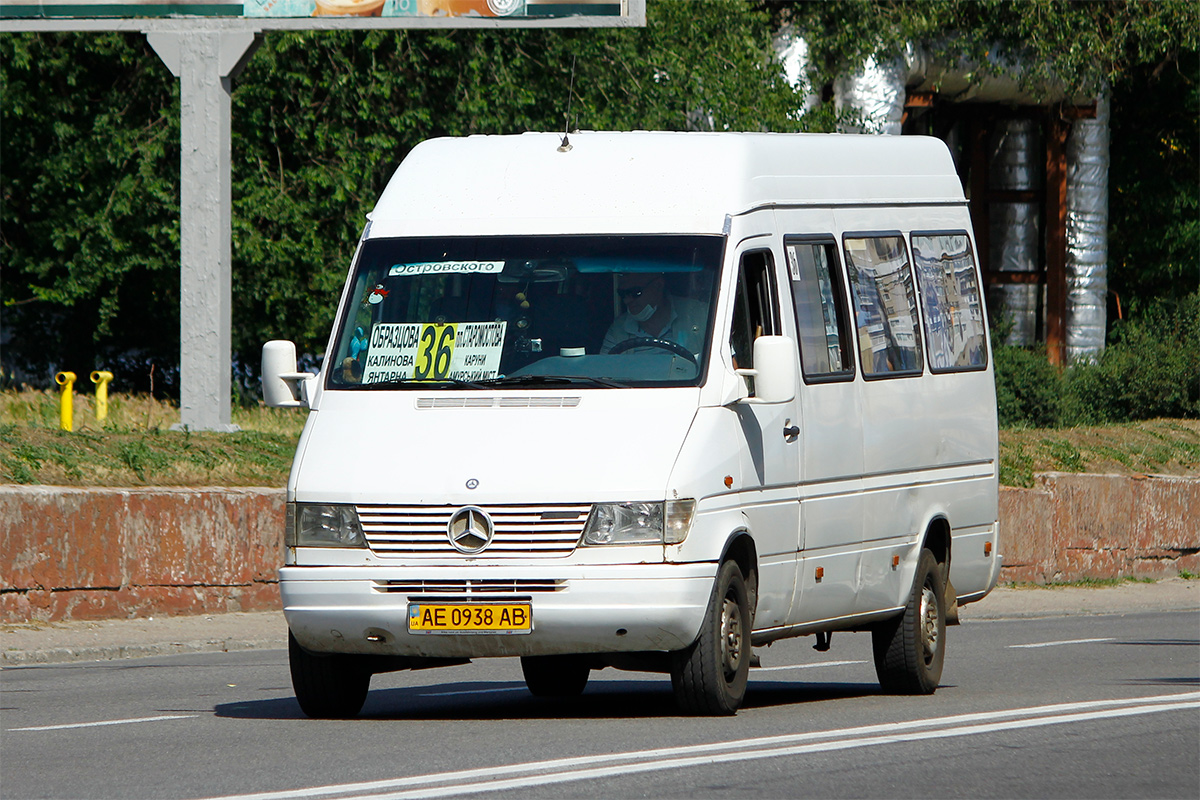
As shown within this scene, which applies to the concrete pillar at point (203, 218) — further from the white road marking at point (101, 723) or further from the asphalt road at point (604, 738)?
the white road marking at point (101, 723)

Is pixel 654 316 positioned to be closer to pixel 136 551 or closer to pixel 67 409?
pixel 136 551

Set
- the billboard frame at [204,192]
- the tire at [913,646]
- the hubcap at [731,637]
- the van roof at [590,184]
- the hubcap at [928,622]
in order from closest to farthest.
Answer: the hubcap at [731,637]
the van roof at [590,184]
the tire at [913,646]
the hubcap at [928,622]
the billboard frame at [204,192]

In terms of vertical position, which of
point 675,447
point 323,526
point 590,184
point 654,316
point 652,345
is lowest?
point 323,526

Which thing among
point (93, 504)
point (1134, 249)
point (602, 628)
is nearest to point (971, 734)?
point (602, 628)

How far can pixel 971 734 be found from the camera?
31.4 ft

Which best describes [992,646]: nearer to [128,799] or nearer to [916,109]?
[128,799]

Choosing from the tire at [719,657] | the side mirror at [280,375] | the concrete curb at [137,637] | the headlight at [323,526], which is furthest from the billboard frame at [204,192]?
the tire at [719,657]

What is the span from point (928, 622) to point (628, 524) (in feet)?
11.2

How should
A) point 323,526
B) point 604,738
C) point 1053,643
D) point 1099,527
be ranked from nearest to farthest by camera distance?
point 604,738
point 323,526
point 1053,643
point 1099,527

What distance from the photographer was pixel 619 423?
9.84 meters

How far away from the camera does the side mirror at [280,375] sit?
10.5 m

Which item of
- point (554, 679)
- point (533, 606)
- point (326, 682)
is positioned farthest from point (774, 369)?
point (554, 679)

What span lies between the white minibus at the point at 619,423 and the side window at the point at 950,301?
30cm

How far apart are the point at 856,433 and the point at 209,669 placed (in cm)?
507
